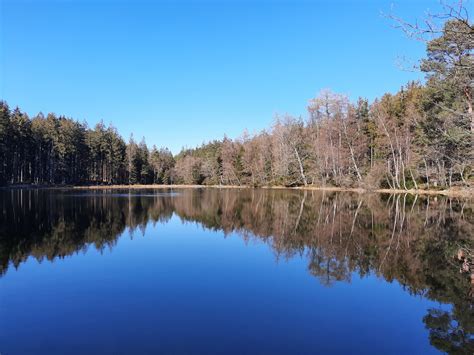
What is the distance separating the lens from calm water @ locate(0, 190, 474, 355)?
243 inches

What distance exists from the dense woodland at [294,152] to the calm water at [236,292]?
20314mm

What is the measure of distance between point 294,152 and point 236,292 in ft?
201

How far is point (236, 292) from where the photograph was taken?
29.0 ft

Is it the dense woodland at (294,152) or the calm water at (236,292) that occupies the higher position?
the dense woodland at (294,152)

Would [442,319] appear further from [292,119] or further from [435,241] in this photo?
[292,119]

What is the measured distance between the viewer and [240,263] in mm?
12008

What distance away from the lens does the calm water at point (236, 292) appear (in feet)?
20.2

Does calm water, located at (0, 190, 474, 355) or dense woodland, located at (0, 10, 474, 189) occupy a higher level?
dense woodland, located at (0, 10, 474, 189)

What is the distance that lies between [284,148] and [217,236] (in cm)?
5363

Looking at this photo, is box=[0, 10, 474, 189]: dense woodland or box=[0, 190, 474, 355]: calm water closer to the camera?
box=[0, 190, 474, 355]: calm water

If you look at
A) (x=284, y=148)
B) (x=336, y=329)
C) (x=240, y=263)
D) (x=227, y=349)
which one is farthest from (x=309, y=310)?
(x=284, y=148)

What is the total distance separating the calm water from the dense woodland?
800 inches

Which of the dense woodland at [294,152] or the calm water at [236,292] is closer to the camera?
the calm water at [236,292]

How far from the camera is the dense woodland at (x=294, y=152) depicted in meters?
47.1
